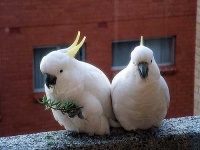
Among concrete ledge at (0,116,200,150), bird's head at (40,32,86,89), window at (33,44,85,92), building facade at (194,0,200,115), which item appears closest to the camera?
bird's head at (40,32,86,89)

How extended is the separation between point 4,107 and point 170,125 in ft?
3.71

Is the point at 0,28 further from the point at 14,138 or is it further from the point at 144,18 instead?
the point at 14,138

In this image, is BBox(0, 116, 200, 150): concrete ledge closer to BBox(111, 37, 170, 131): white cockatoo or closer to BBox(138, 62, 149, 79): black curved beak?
BBox(111, 37, 170, 131): white cockatoo

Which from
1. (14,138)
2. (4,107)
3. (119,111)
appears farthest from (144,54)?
(4,107)

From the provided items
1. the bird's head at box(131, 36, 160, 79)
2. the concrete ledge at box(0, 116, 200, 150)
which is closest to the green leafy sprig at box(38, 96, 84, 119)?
the concrete ledge at box(0, 116, 200, 150)

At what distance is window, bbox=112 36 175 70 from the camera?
284 centimetres

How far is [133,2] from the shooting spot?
2.77 meters

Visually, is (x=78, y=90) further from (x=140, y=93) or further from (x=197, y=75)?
(x=197, y=75)

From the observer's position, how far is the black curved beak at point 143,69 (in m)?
1.71

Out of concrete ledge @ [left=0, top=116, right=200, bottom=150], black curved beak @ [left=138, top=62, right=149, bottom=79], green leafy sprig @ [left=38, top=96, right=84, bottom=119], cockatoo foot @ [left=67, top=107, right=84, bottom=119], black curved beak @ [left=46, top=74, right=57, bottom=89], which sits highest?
black curved beak @ [left=138, top=62, right=149, bottom=79]

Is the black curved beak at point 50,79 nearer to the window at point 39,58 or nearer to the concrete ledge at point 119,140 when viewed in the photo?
the concrete ledge at point 119,140

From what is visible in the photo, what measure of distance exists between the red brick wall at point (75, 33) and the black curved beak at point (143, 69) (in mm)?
1031

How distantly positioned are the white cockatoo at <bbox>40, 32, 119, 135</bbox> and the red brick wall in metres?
0.95

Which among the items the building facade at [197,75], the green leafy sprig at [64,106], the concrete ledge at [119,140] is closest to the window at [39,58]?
the building facade at [197,75]
